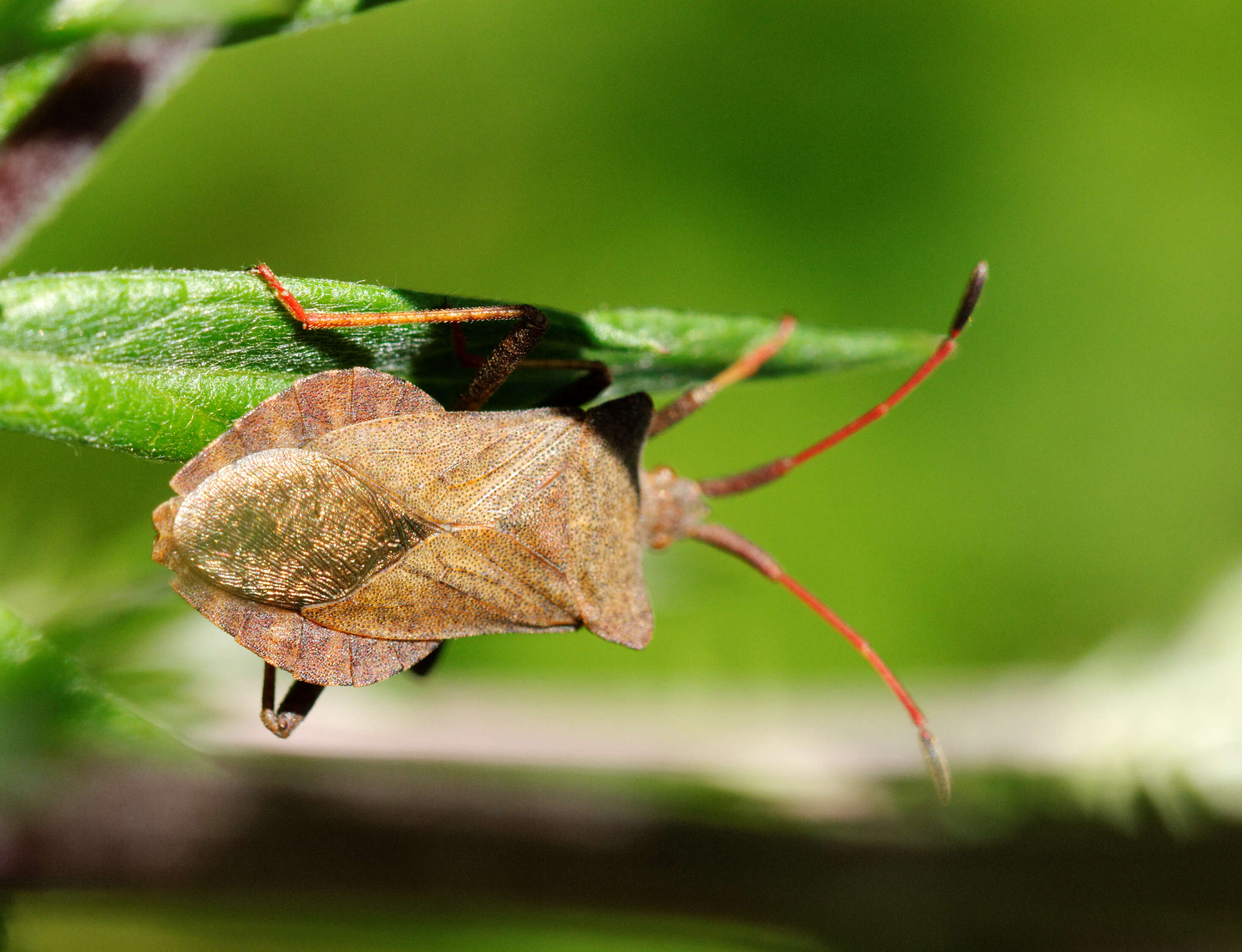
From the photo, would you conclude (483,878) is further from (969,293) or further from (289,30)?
(969,293)

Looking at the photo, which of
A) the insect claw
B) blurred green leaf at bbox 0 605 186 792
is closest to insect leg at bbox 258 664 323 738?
the insect claw

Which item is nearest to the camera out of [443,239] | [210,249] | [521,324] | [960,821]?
[960,821]

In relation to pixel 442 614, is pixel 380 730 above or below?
below

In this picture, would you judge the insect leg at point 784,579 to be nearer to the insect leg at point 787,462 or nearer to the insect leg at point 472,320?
the insect leg at point 787,462

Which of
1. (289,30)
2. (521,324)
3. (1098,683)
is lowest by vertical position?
(1098,683)

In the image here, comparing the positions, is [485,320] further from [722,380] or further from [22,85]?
[22,85]

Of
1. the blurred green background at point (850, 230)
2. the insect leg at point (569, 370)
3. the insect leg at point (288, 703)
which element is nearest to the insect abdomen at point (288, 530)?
the insect leg at point (288, 703)

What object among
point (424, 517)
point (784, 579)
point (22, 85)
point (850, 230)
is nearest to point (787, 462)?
point (784, 579)

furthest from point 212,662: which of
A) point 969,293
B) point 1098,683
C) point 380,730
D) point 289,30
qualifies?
point 1098,683
